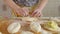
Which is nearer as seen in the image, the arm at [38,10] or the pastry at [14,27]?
the pastry at [14,27]

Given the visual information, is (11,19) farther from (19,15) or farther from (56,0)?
(56,0)

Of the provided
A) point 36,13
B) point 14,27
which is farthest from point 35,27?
point 36,13

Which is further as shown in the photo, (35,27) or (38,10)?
(38,10)

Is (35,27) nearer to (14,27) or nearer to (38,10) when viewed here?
(14,27)

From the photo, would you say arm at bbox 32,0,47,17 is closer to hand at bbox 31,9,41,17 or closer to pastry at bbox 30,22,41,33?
hand at bbox 31,9,41,17

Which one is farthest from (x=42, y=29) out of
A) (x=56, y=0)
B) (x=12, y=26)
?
(x=56, y=0)

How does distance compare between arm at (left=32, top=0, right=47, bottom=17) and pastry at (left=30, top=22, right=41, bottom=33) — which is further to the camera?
arm at (left=32, top=0, right=47, bottom=17)

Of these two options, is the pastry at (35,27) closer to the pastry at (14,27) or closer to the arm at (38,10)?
the pastry at (14,27)

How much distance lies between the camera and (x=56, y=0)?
5.15ft

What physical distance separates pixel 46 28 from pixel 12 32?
0.17 meters

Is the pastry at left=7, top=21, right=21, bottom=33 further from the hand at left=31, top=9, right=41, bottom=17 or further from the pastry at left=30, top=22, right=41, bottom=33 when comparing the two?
the hand at left=31, top=9, right=41, bottom=17

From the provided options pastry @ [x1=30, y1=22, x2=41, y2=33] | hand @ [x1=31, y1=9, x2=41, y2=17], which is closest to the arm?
hand @ [x1=31, y1=9, x2=41, y2=17]

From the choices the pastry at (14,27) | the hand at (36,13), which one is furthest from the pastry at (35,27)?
the hand at (36,13)

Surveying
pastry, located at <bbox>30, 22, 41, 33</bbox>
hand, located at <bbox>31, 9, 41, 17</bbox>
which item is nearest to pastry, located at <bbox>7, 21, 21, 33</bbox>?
pastry, located at <bbox>30, 22, 41, 33</bbox>
